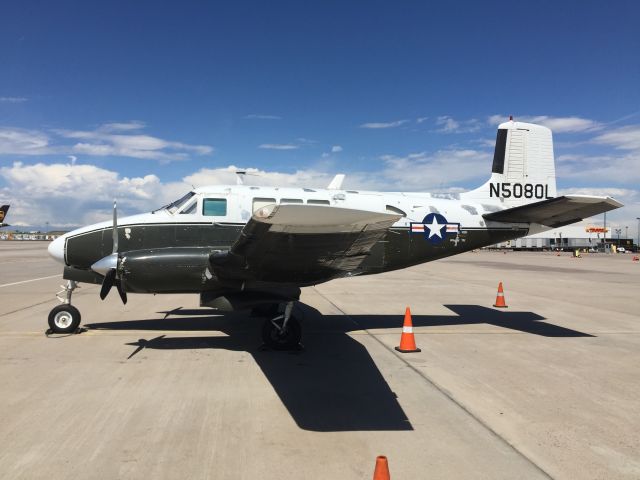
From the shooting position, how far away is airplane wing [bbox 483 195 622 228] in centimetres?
787

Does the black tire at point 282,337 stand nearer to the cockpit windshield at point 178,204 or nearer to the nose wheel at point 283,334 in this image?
the nose wheel at point 283,334

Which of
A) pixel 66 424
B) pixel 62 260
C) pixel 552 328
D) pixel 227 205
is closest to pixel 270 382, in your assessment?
pixel 66 424

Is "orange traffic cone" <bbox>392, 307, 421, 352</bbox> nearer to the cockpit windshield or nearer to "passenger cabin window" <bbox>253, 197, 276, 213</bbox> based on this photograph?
"passenger cabin window" <bbox>253, 197, 276, 213</bbox>

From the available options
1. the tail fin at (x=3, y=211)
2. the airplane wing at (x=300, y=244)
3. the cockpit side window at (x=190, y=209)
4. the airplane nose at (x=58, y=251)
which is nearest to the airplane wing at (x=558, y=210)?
the airplane wing at (x=300, y=244)

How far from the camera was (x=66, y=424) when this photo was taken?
4.52m

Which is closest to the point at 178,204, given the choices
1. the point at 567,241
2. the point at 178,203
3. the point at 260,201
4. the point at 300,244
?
the point at 178,203

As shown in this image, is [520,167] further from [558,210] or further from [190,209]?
[190,209]

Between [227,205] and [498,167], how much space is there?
6697mm

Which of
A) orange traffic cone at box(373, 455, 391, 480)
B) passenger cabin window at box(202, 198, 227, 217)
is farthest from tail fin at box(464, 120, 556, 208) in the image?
orange traffic cone at box(373, 455, 391, 480)

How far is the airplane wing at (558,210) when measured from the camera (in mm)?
7870

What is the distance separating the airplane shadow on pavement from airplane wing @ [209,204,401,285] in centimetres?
139

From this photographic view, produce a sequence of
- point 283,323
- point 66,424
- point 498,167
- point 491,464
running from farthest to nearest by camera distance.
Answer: point 498,167, point 283,323, point 66,424, point 491,464

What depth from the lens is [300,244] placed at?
18.6ft

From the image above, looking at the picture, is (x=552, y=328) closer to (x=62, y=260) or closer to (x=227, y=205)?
(x=227, y=205)
